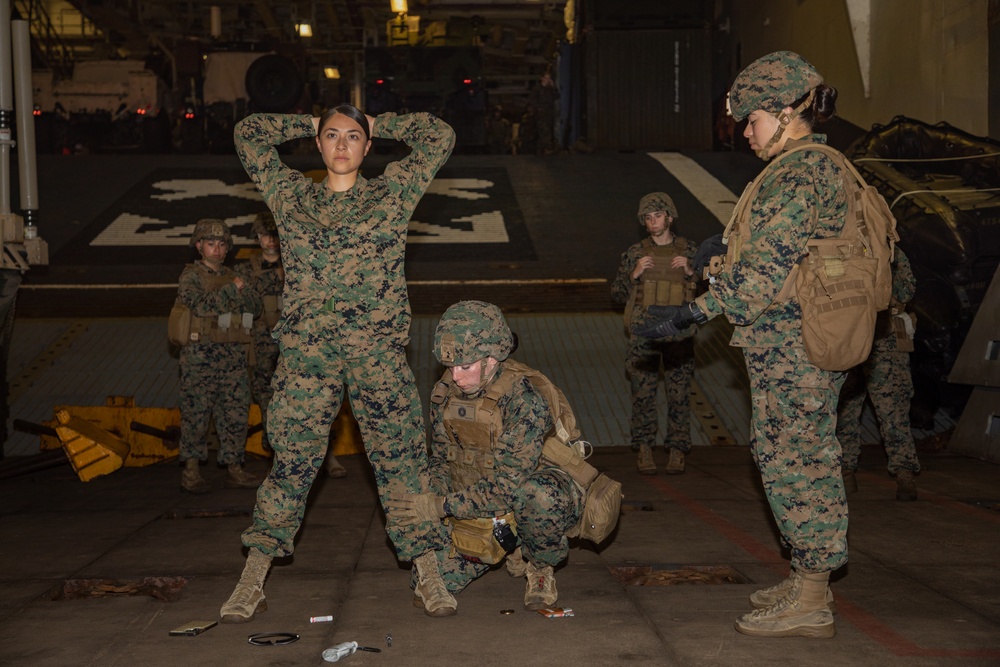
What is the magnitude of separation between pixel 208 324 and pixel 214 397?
1.84ft

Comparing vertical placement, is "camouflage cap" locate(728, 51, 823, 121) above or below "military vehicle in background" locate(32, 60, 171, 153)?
below

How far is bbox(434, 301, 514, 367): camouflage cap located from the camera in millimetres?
4289

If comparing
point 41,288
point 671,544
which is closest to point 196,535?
point 671,544

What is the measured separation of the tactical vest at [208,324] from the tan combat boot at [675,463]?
329 cm

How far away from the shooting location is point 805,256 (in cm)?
408

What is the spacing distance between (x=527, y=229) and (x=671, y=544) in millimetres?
8991

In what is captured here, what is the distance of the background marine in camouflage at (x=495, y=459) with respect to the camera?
4266mm

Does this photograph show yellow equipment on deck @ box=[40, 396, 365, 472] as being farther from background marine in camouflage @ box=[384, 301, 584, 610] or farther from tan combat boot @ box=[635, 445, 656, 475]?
background marine in camouflage @ box=[384, 301, 584, 610]

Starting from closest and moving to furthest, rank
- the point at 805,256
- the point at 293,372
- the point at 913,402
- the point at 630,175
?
the point at 805,256
the point at 293,372
the point at 913,402
the point at 630,175

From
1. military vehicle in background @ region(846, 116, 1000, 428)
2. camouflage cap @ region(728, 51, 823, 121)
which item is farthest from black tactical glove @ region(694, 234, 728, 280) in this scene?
military vehicle in background @ region(846, 116, 1000, 428)

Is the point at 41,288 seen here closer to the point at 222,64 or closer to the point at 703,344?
the point at 703,344

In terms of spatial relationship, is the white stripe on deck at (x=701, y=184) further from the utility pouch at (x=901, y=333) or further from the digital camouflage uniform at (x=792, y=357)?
the digital camouflage uniform at (x=792, y=357)

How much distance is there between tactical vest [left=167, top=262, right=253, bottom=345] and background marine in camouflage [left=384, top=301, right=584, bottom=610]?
135 inches

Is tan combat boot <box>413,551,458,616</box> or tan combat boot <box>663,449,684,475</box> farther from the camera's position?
tan combat boot <box>663,449,684,475</box>
